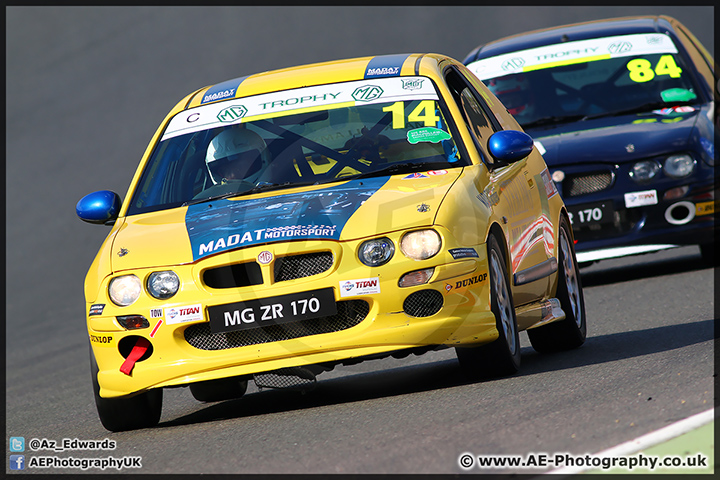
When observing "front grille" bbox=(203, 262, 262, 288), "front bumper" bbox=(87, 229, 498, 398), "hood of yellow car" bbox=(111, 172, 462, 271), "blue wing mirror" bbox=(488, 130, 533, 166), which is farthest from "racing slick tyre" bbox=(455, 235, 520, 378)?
"front grille" bbox=(203, 262, 262, 288)

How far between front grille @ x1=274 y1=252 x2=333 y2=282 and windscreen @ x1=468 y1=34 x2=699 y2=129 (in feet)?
19.7

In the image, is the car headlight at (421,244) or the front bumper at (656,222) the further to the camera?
the front bumper at (656,222)

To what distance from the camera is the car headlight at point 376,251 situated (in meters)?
6.06

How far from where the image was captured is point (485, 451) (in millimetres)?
4797

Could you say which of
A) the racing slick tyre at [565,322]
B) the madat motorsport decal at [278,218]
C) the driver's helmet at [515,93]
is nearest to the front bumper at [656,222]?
the driver's helmet at [515,93]

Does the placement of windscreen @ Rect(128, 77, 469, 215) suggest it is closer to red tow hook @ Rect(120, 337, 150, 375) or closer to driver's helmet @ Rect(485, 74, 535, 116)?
red tow hook @ Rect(120, 337, 150, 375)

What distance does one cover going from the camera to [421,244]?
6.11 metres

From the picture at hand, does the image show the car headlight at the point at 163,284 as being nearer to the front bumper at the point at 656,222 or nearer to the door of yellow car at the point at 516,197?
the door of yellow car at the point at 516,197

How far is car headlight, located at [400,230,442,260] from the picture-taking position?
6086mm

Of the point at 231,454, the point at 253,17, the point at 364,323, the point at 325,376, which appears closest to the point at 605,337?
the point at 325,376

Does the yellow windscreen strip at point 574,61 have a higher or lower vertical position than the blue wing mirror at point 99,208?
lower

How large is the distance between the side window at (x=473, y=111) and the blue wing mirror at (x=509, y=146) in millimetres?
109

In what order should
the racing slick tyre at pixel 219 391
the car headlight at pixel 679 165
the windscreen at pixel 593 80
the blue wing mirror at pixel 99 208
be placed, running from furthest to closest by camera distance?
the windscreen at pixel 593 80 < the car headlight at pixel 679 165 < the racing slick tyre at pixel 219 391 < the blue wing mirror at pixel 99 208

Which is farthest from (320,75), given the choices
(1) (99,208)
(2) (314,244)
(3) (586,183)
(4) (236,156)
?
(3) (586,183)
